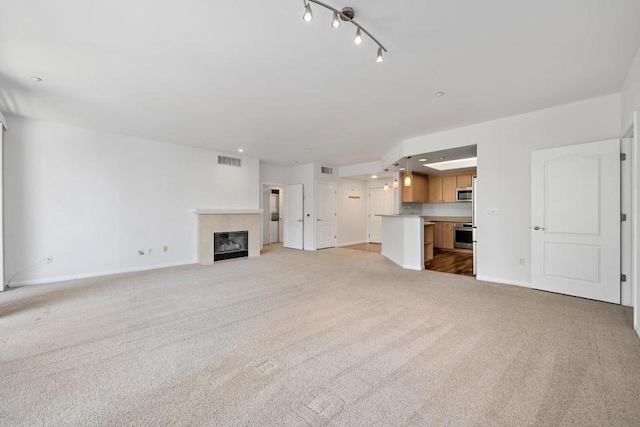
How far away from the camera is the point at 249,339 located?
2.55 metres

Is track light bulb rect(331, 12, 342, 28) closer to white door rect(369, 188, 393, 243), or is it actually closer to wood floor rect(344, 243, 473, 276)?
wood floor rect(344, 243, 473, 276)

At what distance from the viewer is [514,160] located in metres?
4.32

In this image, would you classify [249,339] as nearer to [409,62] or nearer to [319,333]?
[319,333]

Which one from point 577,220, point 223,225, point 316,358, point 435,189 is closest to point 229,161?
point 223,225

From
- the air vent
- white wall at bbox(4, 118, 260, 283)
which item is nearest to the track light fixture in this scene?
white wall at bbox(4, 118, 260, 283)

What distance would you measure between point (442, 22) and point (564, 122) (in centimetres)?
307

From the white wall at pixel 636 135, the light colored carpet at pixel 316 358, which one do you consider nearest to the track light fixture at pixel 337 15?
the light colored carpet at pixel 316 358

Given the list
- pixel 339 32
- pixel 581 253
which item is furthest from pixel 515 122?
pixel 339 32

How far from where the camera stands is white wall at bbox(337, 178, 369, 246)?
30.0 feet

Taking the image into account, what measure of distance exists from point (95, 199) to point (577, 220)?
782 cm

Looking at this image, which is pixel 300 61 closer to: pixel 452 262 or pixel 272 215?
pixel 452 262

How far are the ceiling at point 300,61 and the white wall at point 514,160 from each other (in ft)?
0.80

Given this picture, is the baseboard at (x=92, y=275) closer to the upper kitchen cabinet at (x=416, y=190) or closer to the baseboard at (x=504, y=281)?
the upper kitchen cabinet at (x=416, y=190)

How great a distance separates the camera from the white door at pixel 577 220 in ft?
11.5
